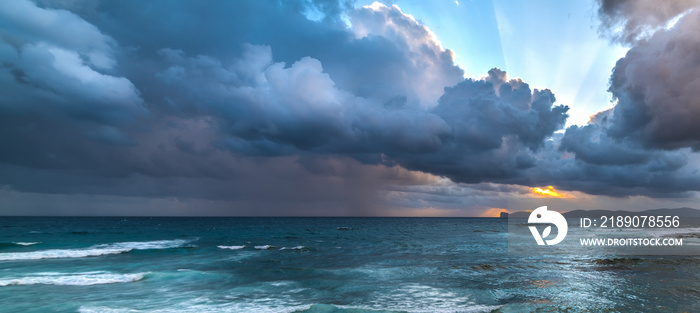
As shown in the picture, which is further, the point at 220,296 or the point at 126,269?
the point at 126,269

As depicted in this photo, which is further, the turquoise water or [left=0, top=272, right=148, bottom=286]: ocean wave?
[left=0, top=272, right=148, bottom=286]: ocean wave

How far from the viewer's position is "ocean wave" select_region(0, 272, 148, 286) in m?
20.9

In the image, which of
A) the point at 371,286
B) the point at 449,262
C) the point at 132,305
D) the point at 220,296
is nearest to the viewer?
the point at 132,305

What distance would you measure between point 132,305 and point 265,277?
8.81 m

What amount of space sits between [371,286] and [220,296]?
8.29 metres

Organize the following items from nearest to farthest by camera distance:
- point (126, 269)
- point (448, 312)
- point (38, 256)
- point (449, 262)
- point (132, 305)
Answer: point (448, 312) < point (132, 305) < point (126, 269) < point (449, 262) < point (38, 256)

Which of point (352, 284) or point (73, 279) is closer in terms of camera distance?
point (352, 284)

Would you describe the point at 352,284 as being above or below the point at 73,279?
above

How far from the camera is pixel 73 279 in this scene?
22.1 m

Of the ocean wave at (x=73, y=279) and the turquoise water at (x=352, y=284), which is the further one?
the ocean wave at (x=73, y=279)

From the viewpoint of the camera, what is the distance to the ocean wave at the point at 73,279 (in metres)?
20.9

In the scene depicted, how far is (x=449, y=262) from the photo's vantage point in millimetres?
30000

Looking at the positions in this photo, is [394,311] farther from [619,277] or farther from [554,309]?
[619,277]

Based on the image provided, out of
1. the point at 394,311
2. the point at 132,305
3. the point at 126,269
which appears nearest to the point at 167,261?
the point at 126,269
